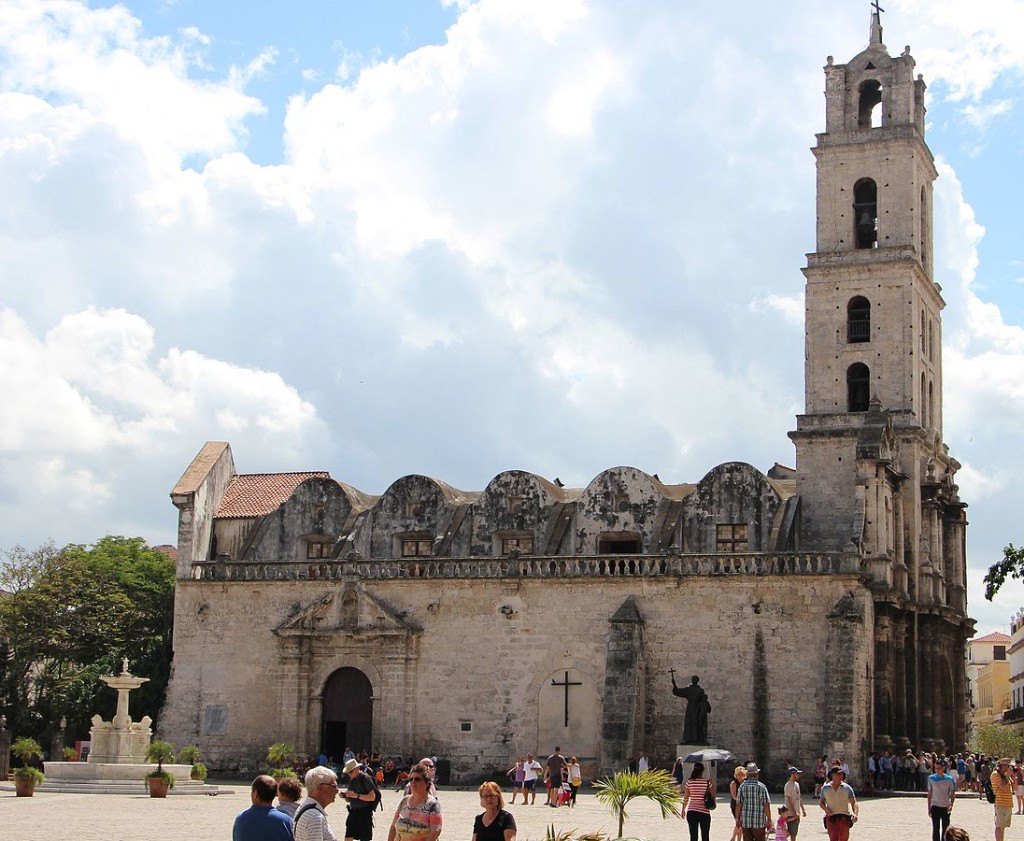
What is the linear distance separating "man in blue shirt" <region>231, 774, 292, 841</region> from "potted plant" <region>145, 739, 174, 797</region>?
20.6 metres

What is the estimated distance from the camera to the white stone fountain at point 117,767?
3180 cm

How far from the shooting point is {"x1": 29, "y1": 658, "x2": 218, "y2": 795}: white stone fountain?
31.8 m

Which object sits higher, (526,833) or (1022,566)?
(1022,566)

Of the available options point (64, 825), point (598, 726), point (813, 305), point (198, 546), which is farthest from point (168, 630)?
point (64, 825)

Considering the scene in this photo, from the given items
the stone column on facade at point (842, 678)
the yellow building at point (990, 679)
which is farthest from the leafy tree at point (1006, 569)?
the yellow building at point (990, 679)

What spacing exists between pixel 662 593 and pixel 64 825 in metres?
18.2

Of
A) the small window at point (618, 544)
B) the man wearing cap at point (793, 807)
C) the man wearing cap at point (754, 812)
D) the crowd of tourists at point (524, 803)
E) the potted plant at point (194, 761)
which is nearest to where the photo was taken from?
the crowd of tourists at point (524, 803)

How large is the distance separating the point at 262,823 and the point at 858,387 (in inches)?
1290

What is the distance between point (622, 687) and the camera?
36.3 meters

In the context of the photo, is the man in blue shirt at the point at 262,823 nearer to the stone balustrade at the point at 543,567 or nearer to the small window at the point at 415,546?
the stone balustrade at the point at 543,567

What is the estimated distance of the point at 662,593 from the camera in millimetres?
37438

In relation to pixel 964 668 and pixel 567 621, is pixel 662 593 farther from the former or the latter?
pixel 964 668

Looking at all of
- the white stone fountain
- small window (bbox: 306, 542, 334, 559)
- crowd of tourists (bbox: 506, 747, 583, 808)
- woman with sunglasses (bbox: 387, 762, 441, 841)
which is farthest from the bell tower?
woman with sunglasses (bbox: 387, 762, 441, 841)

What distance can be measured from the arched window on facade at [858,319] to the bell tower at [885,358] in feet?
0.12
